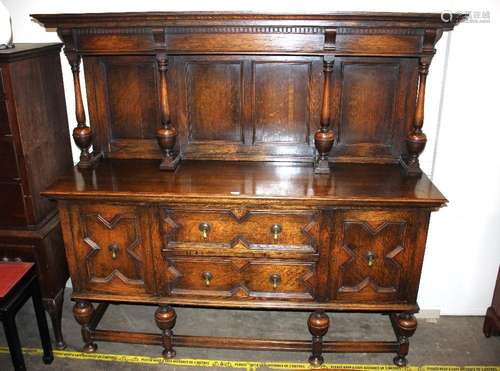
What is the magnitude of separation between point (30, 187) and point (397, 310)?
207 cm

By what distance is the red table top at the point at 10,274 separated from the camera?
2313mm

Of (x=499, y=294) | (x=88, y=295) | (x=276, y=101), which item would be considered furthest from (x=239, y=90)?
(x=499, y=294)

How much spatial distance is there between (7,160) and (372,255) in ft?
6.38

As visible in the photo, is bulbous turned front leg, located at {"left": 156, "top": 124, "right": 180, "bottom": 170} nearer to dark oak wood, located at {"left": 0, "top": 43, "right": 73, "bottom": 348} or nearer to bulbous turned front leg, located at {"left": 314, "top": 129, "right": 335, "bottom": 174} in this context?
dark oak wood, located at {"left": 0, "top": 43, "right": 73, "bottom": 348}

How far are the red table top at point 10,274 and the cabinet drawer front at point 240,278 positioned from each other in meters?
0.74

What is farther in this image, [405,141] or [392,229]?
[405,141]

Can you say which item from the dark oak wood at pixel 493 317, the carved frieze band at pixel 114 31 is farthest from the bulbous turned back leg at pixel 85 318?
the dark oak wood at pixel 493 317

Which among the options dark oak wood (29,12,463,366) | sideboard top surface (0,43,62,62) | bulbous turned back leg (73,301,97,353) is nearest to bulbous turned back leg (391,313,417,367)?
dark oak wood (29,12,463,366)

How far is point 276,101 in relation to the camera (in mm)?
2656

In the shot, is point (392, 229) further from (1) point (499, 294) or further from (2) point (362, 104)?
(1) point (499, 294)

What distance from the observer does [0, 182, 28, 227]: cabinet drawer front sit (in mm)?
2473

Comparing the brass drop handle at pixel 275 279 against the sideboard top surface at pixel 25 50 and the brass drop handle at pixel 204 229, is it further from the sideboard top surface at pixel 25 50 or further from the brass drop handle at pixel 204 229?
the sideboard top surface at pixel 25 50

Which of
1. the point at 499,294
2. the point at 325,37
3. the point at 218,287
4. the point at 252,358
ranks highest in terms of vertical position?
the point at 325,37

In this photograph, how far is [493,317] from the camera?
111 inches
